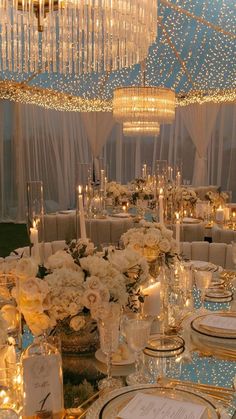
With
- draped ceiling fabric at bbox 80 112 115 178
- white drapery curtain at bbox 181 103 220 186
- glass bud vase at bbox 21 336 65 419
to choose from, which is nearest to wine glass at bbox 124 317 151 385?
glass bud vase at bbox 21 336 65 419

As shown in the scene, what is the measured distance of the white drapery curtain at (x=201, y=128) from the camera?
1188cm

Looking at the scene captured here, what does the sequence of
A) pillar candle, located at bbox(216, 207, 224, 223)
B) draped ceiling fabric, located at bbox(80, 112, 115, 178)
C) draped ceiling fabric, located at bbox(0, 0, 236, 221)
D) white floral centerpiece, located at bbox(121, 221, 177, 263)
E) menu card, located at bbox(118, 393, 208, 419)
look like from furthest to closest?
draped ceiling fabric, located at bbox(80, 112, 115, 178) < draped ceiling fabric, located at bbox(0, 0, 236, 221) < pillar candle, located at bbox(216, 207, 224, 223) < white floral centerpiece, located at bbox(121, 221, 177, 263) < menu card, located at bbox(118, 393, 208, 419)

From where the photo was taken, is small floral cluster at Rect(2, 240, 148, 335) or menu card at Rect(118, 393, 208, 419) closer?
menu card at Rect(118, 393, 208, 419)

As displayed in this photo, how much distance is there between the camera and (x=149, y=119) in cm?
691

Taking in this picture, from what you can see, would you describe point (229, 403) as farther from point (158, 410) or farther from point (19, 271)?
point (19, 271)

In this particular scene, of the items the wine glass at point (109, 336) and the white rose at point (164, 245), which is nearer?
the wine glass at point (109, 336)

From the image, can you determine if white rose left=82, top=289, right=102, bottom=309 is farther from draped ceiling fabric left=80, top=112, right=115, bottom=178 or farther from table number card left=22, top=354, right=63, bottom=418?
draped ceiling fabric left=80, top=112, right=115, bottom=178

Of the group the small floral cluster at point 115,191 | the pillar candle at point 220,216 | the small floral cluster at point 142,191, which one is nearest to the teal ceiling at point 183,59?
the small floral cluster at point 142,191

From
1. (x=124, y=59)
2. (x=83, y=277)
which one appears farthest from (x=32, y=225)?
(x=124, y=59)

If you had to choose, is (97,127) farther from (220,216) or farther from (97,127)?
(220,216)

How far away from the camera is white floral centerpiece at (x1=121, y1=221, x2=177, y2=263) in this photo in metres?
2.59

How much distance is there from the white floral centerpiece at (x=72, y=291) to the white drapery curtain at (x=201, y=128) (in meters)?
10.1

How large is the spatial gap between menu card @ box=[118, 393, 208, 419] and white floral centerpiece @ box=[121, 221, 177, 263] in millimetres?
1032

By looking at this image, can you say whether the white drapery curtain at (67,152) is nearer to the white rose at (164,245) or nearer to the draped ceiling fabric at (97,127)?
the draped ceiling fabric at (97,127)
